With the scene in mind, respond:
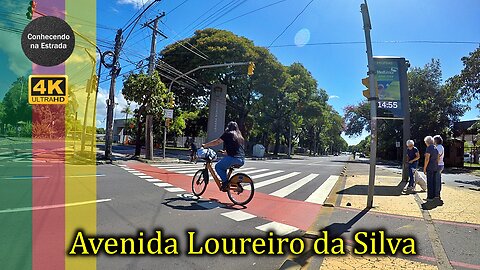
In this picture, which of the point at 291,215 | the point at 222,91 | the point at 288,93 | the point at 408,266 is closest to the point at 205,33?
the point at 222,91

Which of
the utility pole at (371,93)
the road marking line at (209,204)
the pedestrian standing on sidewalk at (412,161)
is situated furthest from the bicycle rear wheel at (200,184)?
the pedestrian standing on sidewalk at (412,161)

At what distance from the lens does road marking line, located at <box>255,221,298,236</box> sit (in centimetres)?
469

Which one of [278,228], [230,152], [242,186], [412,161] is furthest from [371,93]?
[412,161]

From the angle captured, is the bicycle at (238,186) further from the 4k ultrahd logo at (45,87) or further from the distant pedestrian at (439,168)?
the 4k ultrahd logo at (45,87)

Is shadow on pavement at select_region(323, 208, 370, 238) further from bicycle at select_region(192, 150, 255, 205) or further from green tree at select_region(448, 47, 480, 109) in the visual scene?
green tree at select_region(448, 47, 480, 109)

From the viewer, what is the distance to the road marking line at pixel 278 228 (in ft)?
15.4

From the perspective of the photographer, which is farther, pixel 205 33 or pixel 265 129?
pixel 265 129

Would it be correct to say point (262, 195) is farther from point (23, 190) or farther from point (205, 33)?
point (205, 33)

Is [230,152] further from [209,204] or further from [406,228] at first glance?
A: [406,228]

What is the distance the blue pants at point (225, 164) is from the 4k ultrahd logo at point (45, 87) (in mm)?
6813

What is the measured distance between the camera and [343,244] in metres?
4.07

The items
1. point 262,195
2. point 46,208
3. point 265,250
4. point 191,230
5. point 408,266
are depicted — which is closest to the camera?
point 408,266

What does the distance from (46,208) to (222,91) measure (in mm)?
26284

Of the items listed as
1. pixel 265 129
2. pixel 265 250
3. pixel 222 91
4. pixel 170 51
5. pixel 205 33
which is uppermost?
pixel 205 33
